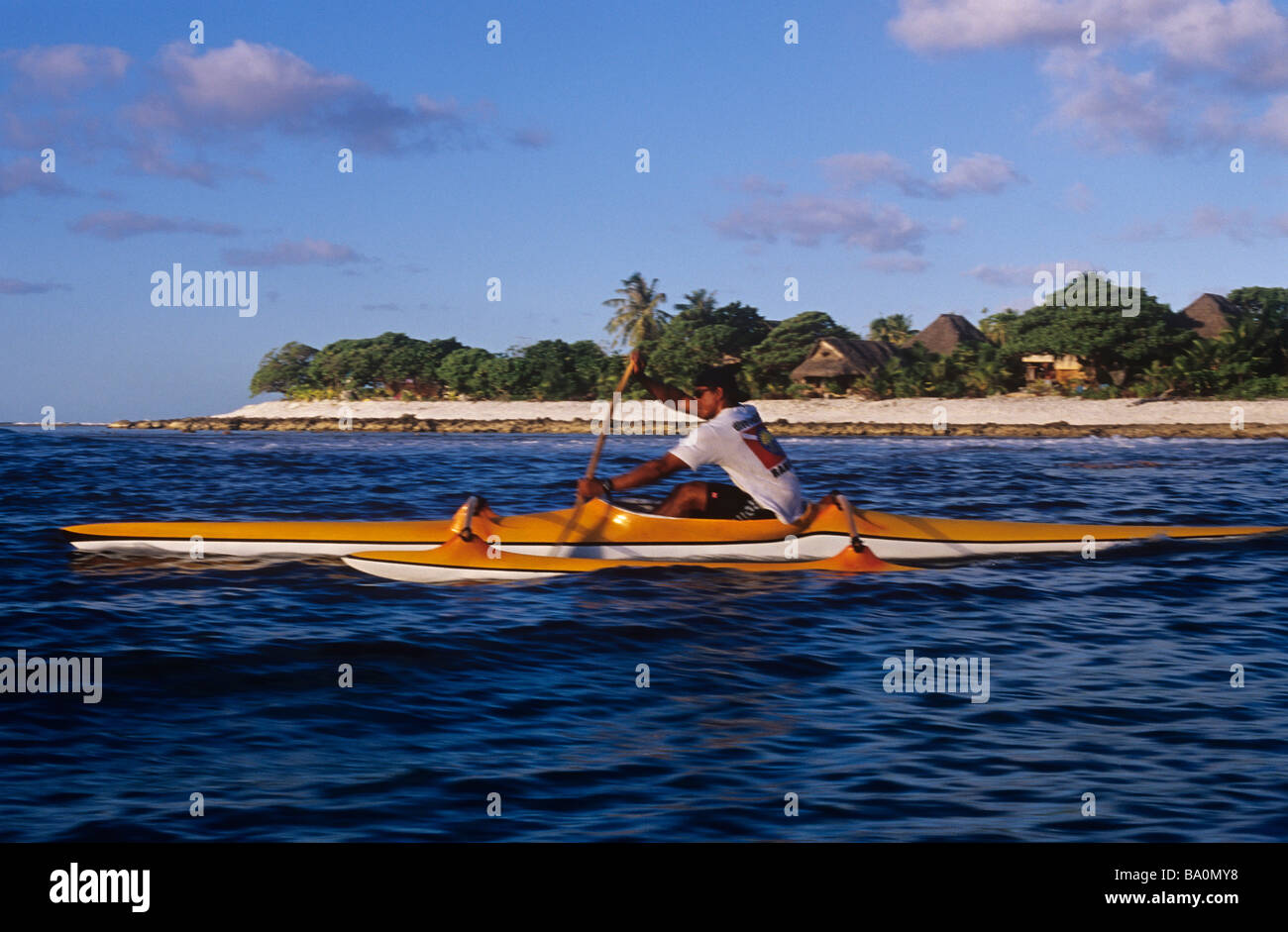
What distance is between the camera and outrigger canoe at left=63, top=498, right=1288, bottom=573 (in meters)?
8.84

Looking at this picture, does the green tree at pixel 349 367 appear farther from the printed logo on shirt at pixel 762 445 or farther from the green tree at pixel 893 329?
the printed logo on shirt at pixel 762 445

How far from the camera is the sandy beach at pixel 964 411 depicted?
1603 inches

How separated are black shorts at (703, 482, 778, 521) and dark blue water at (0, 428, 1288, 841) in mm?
558

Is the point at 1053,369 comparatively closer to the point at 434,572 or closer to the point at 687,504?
the point at 687,504

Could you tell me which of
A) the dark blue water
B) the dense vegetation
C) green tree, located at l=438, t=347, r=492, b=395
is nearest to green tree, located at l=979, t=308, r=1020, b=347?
the dense vegetation

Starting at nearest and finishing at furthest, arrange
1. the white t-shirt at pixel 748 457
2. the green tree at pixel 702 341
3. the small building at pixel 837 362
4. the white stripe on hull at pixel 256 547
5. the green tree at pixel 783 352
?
the white t-shirt at pixel 748 457, the white stripe on hull at pixel 256 547, the small building at pixel 837 362, the green tree at pixel 783 352, the green tree at pixel 702 341

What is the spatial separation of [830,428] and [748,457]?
39440mm

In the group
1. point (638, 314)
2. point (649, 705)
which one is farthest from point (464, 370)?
point (649, 705)

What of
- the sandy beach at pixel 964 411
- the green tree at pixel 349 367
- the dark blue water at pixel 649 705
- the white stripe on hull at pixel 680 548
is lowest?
the dark blue water at pixel 649 705

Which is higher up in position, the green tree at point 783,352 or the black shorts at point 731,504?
the green tree at point 783,352

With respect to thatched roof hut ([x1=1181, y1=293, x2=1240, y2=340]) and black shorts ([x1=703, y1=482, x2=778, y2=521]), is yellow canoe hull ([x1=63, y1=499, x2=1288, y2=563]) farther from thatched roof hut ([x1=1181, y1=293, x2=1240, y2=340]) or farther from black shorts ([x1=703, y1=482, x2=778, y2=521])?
thatched roof hut ([x1=1181, y1=293, x2=1240, y2=340])

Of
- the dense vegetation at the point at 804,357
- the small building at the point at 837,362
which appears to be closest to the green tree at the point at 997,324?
the dense vegetation at the point at 804,357
